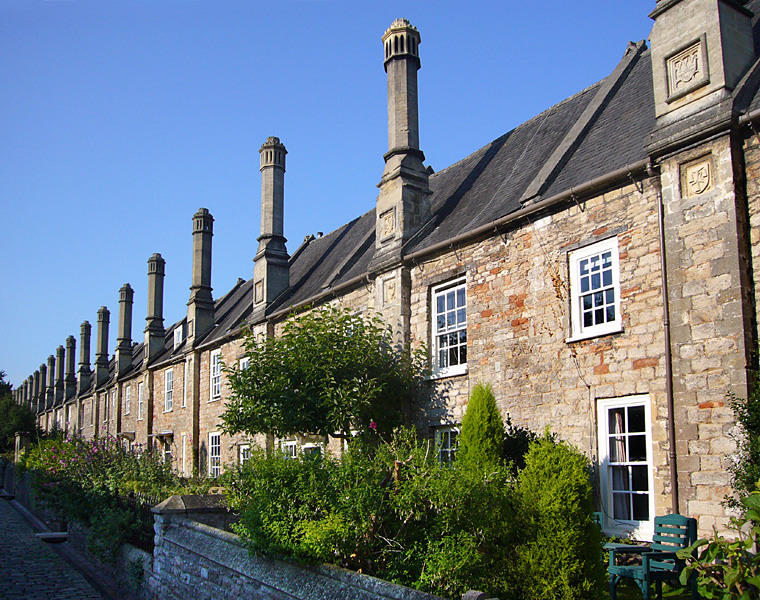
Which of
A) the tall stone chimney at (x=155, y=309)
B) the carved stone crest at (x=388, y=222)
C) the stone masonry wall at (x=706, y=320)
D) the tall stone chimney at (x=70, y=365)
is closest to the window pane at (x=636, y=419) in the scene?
the stone masonry wall at (x=706, y=320)

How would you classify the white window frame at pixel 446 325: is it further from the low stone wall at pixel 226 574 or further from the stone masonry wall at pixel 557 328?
the low stone wall at pixel 226 574

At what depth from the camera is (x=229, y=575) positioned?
7723 mm

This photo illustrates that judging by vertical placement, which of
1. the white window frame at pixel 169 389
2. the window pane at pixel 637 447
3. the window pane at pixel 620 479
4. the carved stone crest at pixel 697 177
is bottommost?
the window pane at pixel 620 479

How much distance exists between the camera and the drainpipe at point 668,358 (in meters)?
9.28

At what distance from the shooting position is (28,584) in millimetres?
11883

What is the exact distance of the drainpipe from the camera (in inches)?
365

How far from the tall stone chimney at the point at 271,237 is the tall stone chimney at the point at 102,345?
87.9 feet

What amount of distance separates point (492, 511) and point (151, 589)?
6.03m

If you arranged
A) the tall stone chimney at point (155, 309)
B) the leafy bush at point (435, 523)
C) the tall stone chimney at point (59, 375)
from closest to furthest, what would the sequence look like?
the leafy bush at point (435, 523), the tall stone chimney at point (155, 309), the tall stone chimney at point (59, 375)

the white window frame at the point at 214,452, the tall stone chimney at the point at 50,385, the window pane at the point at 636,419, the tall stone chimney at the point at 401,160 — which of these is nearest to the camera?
the window pane at the point at 636,419

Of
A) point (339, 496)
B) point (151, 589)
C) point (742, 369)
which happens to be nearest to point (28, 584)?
point (151, 589)

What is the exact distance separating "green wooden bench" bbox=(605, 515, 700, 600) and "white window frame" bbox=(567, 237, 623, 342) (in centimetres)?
315

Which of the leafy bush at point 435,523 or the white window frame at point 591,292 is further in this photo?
the white window frame at point 591,292

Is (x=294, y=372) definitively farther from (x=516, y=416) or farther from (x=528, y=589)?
(x=528, y=589)
